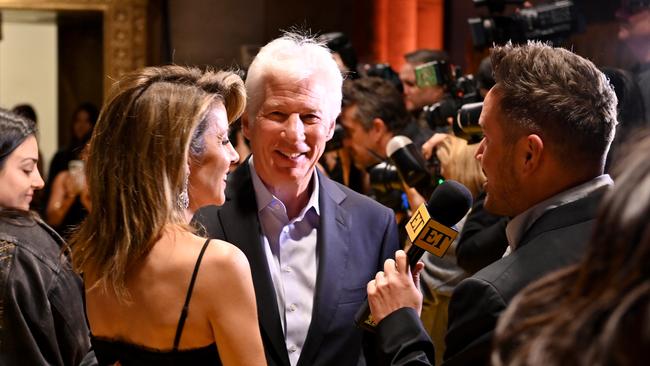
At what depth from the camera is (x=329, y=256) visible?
2350mm

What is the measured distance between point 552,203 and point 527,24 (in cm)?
210

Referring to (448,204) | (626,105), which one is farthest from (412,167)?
(448,204)

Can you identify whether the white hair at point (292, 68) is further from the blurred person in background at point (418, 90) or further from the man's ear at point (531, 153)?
the blurred person in background at point (418, 90)

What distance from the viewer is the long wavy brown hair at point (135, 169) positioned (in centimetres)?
183

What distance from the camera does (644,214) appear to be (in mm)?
868

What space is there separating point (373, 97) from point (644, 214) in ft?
12.0

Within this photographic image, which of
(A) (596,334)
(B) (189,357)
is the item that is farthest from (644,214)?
(B) (189,357)

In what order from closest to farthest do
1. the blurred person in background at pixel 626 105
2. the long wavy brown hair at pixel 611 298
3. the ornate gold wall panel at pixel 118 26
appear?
1. the long wavy brown hair at pixel 611 298
2. the blurred person in background at pixel 626 105
3. the ornate gold wall panel at pixel 118 26

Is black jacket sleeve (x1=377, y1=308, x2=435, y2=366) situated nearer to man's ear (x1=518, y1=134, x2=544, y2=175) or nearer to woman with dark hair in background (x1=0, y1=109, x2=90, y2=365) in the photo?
man's ear (x1=518, y1=134, x2=544, y2=175)

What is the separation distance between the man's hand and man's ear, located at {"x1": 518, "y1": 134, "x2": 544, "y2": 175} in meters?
0.28

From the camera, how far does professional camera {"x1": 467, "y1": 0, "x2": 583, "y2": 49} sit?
3662 millimetres

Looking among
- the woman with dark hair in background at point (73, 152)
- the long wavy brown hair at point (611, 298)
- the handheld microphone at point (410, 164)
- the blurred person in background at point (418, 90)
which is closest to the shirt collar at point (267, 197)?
the handheld microphone at point (410, 164)

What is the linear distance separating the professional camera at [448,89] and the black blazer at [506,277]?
1.91 meters

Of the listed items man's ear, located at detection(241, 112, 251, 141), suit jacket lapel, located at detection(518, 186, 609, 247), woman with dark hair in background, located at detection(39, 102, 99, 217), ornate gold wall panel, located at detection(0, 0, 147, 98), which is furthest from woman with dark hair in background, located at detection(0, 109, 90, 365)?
ornate gold wall panel, located at detection(0, 0, 147, 98)
